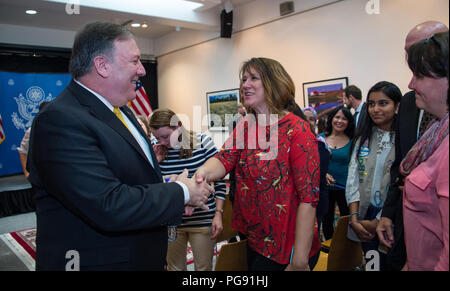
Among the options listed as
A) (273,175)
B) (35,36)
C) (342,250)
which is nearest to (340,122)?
(342,250)

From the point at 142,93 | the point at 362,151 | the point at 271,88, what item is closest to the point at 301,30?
the point at 142,93

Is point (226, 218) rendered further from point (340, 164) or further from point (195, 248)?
point (340, 164)

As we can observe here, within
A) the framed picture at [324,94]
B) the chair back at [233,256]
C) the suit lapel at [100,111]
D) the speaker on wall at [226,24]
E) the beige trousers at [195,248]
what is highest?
the speaker on wall at [226,24]

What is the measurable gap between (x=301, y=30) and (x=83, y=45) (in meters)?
4.68

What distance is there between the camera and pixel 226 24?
6270 mm

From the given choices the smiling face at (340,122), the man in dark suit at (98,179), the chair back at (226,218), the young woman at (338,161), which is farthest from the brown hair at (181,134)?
the smiling face at (340,122)

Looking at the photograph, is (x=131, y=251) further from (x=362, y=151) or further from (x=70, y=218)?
(x=362, y=151)

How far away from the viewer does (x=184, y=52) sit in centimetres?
800

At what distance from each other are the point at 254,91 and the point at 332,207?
2.44 metres

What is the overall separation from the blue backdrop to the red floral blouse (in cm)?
637

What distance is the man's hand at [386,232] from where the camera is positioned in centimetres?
151

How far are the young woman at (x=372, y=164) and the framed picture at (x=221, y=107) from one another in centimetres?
455

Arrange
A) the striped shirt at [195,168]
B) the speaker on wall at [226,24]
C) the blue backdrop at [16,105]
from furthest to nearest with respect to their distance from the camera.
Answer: the blue backdrop at [16,105] < the speaker on wall at [226,24] < the striped shirt at [195,168]

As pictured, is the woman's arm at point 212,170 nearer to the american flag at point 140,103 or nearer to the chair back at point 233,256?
the chair back at point 233,256
